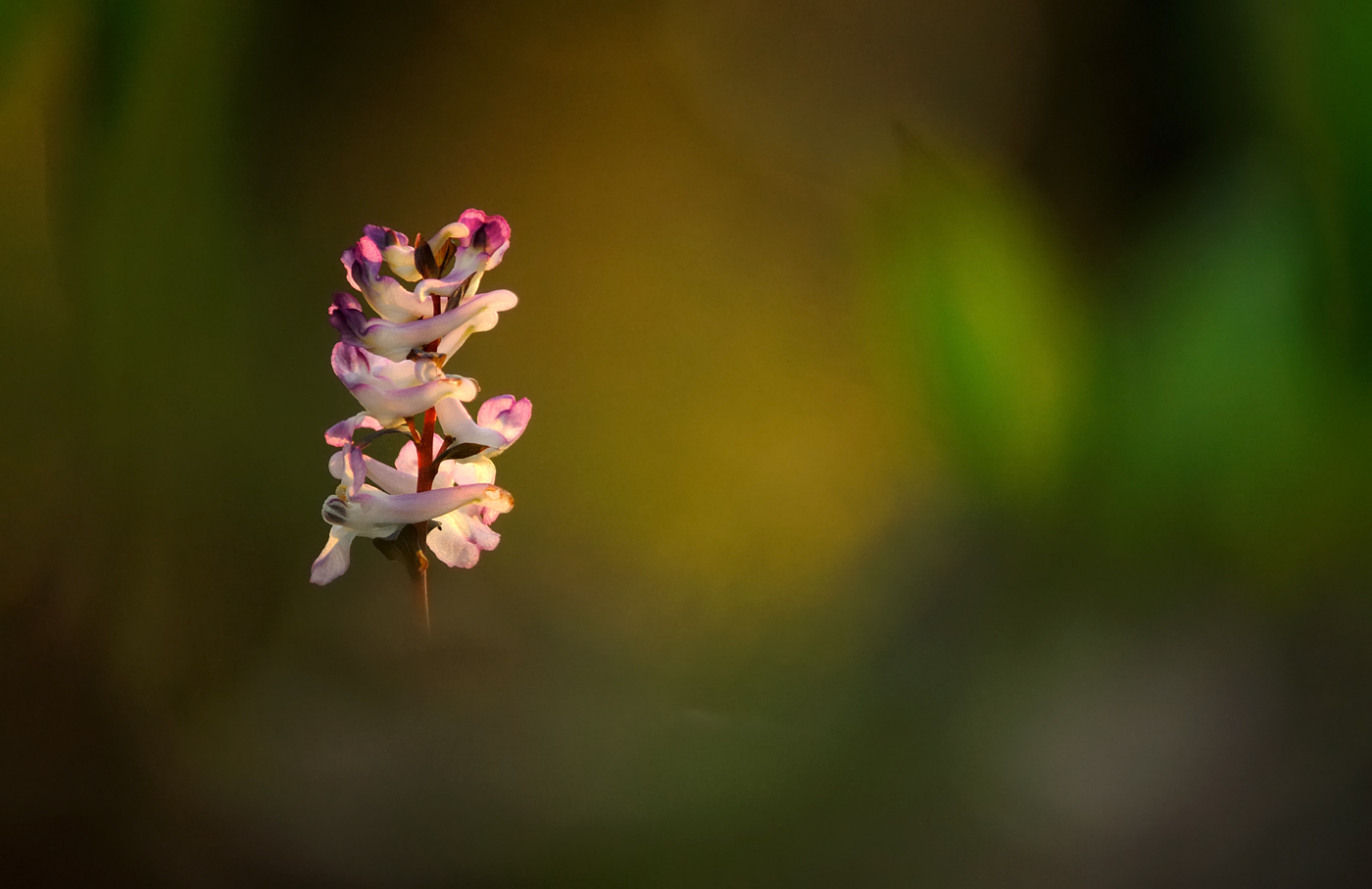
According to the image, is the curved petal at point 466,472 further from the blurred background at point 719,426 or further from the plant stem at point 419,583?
the blurred background at point 719,426

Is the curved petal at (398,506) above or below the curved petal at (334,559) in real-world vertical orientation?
above

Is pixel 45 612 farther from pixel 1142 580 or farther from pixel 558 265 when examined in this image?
pixel 1142 580

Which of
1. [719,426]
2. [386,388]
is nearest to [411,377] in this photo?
[386,388]

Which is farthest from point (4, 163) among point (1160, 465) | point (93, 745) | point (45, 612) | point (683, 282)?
point (1160, 465)

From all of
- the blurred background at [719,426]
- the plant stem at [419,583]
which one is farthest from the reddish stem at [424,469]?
the blurred background at [719,426]

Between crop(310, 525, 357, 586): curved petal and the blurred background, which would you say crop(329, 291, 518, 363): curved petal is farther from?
the blurred background

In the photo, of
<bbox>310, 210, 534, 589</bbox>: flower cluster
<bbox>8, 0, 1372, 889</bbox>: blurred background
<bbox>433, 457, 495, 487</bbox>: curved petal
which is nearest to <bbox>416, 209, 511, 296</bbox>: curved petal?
<bbox>310, 210, 534, 589</bbox>: flower cluster
